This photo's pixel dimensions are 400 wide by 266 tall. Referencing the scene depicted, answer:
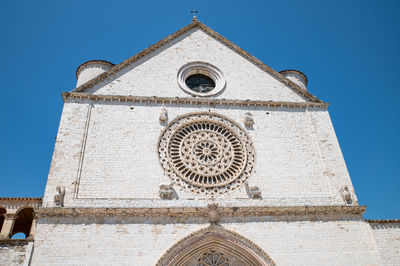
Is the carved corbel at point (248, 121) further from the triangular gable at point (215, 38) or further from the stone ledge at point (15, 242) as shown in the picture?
the stone ledge at point (15, 242)

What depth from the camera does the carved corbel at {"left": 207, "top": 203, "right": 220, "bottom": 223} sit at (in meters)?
9.48

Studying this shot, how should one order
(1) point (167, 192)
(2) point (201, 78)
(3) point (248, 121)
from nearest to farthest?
(1) point (167, 192) → (3) point (248, 121) → (2) point (201, 78)

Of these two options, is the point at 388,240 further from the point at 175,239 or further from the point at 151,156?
the point at 151,156

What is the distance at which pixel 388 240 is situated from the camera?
973cm

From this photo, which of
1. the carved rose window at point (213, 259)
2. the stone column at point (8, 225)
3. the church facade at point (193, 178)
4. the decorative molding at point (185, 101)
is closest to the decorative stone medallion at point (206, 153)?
the church facade at point (193, 178)

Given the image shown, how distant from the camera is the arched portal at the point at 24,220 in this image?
11.2 m

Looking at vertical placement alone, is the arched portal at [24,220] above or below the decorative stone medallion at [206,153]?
below

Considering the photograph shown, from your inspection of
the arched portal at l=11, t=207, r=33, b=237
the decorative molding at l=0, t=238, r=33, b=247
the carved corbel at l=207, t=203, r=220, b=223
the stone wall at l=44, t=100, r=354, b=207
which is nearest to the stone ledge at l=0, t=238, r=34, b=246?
the decorative molding at l=0, t=238, r=33, b=247

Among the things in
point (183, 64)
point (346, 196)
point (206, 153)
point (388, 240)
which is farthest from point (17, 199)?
point (388, 240)

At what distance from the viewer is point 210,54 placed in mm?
13930

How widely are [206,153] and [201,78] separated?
3755 mm

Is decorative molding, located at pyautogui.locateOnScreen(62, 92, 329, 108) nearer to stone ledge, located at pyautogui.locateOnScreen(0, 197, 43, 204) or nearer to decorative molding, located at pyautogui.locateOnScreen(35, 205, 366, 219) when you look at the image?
stone ledge, located at pyautogui.locateOnScreen(0, 197, 43, 204)

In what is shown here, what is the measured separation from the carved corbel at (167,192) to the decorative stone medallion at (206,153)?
0.42 meters

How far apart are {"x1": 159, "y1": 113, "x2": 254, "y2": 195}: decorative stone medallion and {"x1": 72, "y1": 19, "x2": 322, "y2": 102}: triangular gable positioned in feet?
10.3
